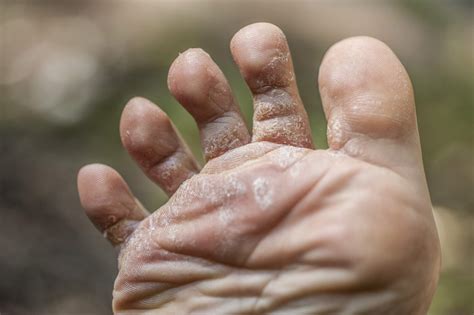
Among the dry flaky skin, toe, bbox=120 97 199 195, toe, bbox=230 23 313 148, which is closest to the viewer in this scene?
the dry flaky skin

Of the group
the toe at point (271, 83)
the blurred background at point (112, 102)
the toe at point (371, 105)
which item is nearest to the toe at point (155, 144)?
the toe at point (271, 83)

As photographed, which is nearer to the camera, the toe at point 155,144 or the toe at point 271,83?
the toe at point 271,83

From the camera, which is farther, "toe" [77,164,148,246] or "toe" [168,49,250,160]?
"toe" [77,164,148,246]

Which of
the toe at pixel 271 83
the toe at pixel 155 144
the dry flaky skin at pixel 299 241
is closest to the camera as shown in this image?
Result: the dry flaky skin at pixel 299 241

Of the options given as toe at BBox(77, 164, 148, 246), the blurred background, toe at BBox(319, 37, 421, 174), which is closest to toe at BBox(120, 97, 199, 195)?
toe at BBox(77, 164, 148, 246)

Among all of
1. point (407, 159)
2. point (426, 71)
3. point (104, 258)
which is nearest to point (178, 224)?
point (407, 159)

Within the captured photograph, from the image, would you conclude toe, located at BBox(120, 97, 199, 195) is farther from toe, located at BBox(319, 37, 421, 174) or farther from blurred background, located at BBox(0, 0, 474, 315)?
blurred background, located at BBox(0, 0, 474, 315)

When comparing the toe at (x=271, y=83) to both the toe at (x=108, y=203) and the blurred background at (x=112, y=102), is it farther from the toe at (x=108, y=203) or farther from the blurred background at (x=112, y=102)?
the blurred background at (x=112, y=102)
